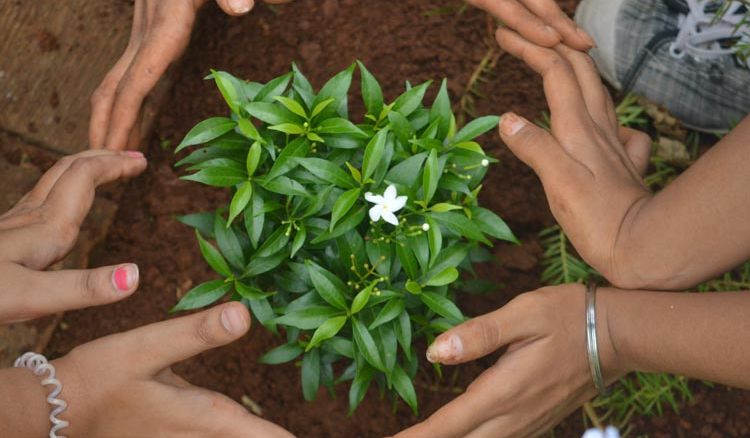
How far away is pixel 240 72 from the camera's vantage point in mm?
2188

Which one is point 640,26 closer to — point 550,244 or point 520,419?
point 550,244

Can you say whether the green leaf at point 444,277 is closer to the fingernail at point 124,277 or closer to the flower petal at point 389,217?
the flower petal at point 389,217

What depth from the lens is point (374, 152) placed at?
144 cm

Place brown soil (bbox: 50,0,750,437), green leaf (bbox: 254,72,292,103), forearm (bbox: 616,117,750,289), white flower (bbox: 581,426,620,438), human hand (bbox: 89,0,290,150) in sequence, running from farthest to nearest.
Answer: brown soil (bbox: 50,0,750,437) → white flower (bbox: 581,426,620,438) → human hand (bbox: 89,0,290,150) → green leaf (bbox: 254,72,292,103) → forearm (bbox: 616,117,750,289)

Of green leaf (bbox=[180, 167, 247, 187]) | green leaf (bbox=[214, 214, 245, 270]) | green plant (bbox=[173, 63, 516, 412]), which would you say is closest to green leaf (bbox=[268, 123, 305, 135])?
green plant (bbox=[173, 63, 516, 412])

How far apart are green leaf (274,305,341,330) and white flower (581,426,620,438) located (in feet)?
2.42

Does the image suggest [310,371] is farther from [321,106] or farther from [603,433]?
[603,433]

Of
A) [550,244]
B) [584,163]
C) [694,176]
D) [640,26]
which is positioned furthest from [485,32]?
[694,176]

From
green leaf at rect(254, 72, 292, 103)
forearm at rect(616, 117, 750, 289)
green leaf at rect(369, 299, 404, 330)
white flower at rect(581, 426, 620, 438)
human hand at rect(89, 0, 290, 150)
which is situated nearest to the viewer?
forearm at rect(616, 117, 750, 289)

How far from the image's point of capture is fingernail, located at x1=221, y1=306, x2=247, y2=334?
1362 millimetres

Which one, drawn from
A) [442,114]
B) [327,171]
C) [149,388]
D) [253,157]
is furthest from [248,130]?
[149,388]

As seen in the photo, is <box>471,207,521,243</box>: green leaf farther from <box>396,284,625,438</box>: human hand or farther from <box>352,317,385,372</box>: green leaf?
<box>352,317,385,372</box>: green leaf

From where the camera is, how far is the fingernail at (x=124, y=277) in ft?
4.52

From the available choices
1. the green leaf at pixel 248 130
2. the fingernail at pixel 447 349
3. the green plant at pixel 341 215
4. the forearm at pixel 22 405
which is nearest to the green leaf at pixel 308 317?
the green plant at pixel 341 215
